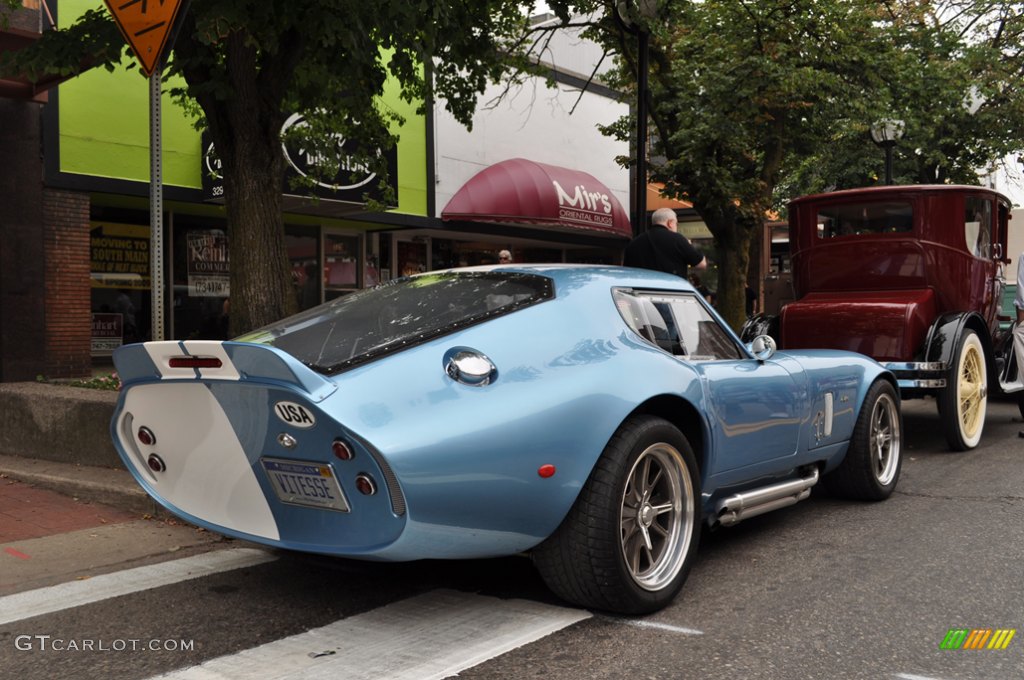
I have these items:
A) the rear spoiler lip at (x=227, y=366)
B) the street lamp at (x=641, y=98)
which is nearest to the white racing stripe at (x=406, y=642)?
the rear spoiler lip at (x=227, y=366)

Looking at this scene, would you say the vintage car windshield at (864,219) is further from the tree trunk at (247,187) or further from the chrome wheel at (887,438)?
the tree trunk at (247,187)

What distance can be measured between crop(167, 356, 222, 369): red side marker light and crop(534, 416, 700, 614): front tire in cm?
137

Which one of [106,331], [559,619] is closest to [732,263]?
[106,331]

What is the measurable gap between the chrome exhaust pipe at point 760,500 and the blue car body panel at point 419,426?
0.20 metres

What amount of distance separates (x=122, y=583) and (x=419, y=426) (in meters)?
2.00

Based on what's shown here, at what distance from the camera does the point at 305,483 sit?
312cm

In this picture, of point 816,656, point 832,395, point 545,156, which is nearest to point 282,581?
point 816,656

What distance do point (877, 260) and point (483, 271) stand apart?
16.9ft

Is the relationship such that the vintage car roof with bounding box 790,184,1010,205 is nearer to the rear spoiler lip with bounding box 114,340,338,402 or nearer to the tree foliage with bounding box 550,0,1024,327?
the tree foliage with bounding box 550,0,1024,327

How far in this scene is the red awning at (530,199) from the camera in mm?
17000

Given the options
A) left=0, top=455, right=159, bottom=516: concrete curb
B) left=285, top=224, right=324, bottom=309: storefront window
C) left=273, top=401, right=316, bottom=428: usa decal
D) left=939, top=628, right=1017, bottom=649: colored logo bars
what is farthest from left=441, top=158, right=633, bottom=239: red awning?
Result: left=939, top=628, right=1017, bottom=649: colored logo bars

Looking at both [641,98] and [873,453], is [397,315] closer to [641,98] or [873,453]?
[873,453]

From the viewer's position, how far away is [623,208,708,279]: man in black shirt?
6.63 m

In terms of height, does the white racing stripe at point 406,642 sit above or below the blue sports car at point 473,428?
below
